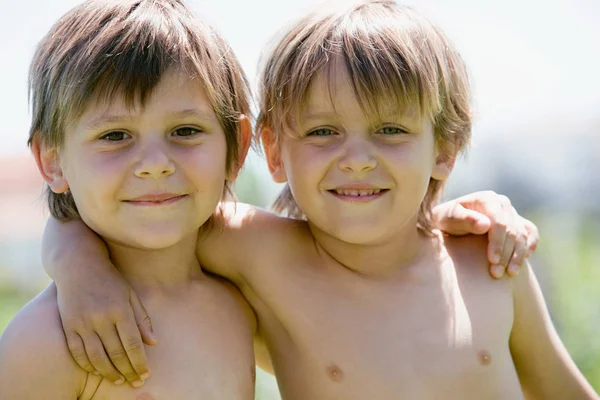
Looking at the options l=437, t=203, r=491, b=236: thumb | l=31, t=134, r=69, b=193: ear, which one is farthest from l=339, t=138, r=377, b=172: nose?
l=31, t=134, r=69, b=193: ear

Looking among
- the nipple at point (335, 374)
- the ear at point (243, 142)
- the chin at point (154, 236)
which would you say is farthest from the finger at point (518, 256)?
the chin at point (154, 236)

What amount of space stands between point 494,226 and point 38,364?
1.31 meters

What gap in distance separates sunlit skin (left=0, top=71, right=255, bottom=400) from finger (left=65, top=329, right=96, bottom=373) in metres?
0.02

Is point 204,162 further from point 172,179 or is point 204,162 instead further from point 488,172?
point 488,172

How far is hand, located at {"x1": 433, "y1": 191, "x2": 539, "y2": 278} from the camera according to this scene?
7.77 ft

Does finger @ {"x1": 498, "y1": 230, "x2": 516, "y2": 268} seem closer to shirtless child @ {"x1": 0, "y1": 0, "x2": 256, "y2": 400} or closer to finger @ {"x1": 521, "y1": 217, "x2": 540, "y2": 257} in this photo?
finger @ {"x1": 521, "y1": 217, "x2": 540, "y2": 257}

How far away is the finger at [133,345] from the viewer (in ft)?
6.10

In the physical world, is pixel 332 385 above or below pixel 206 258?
below

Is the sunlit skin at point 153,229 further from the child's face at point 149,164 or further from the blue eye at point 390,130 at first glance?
the blue eye at point 390,130

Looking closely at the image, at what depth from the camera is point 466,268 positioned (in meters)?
2.38

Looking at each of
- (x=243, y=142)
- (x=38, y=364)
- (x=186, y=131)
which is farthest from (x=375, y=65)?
(x=38, y=364)

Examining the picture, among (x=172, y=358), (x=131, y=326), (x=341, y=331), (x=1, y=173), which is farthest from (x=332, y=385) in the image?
(x=1, y=173)

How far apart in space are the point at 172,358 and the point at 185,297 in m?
0.19

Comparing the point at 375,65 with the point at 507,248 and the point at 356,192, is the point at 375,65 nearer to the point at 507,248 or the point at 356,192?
the point at 356,192
